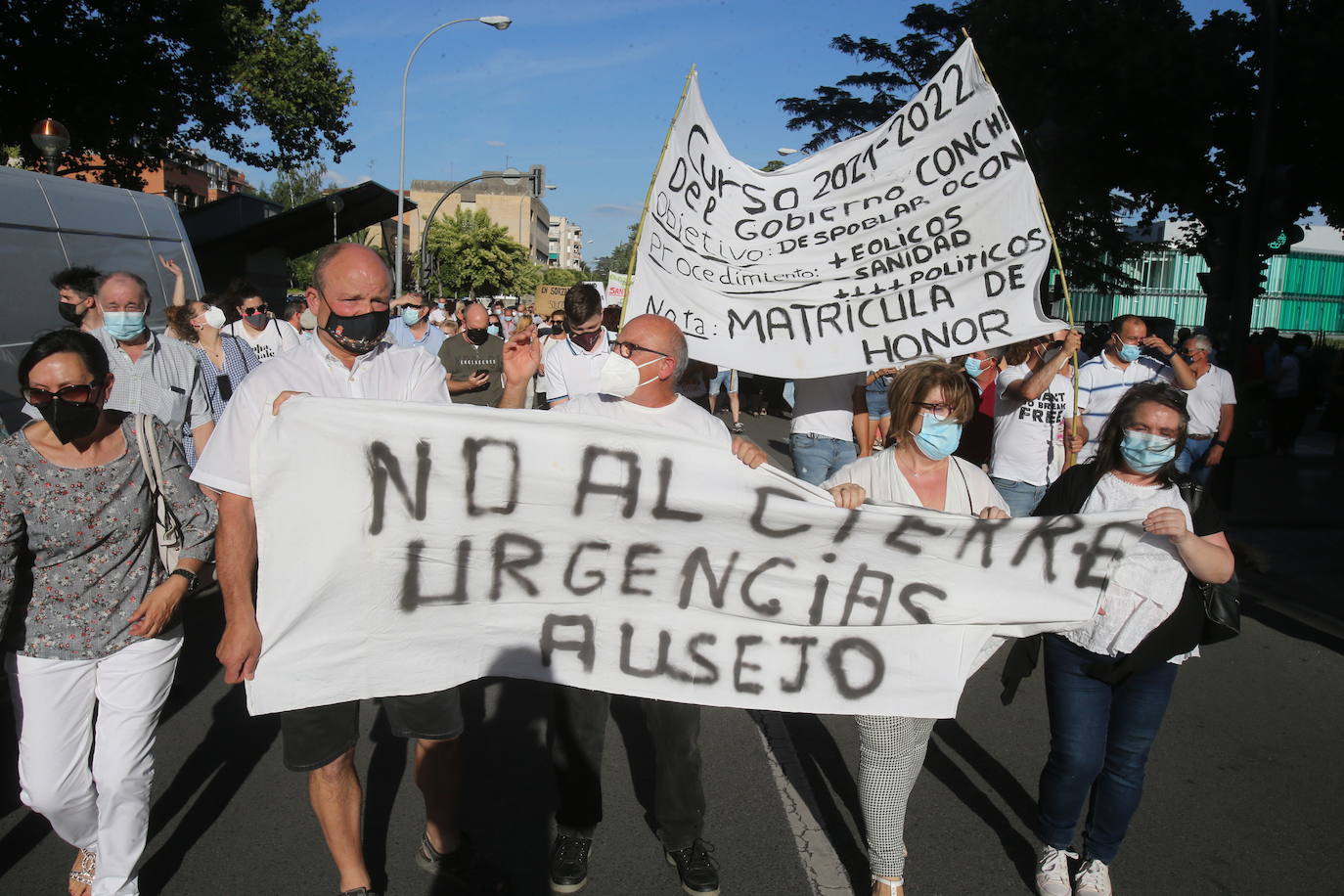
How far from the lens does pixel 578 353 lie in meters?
5.50

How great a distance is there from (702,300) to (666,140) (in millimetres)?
811

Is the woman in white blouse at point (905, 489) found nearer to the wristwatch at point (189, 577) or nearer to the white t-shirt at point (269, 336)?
the wristwatch at point (189, 577)

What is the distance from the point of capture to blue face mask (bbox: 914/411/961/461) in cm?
325

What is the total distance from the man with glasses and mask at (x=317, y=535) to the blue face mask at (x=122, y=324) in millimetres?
2497

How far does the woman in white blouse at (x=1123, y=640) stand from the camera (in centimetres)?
301

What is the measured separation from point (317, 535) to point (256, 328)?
5898mm

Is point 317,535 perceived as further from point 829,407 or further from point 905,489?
point 829,407

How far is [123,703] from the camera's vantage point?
3.02 meters

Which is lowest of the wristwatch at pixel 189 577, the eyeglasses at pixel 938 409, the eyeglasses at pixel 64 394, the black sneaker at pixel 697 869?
the black sneaker at pixel 697 869

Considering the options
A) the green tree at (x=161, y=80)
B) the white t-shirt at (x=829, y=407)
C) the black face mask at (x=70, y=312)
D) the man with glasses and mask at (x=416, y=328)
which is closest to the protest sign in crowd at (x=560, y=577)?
the white t-shirt at (x=829, y=407)

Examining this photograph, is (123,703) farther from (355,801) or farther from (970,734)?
(970,734)

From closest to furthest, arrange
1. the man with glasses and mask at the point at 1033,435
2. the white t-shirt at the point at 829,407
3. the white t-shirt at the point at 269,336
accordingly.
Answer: the man with glasses and mask at the point at 1033,435 < the white t-shirt at the point at 829,407 < the white t-shirt at the point at 269,336

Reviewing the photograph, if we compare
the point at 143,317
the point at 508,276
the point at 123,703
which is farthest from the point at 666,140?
the point at 508,276

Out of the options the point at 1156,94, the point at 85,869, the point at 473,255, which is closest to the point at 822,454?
the point at 85,869
